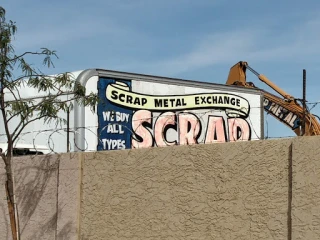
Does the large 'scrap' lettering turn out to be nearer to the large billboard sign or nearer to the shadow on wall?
the large billboard sign

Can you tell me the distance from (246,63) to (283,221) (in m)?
15.7

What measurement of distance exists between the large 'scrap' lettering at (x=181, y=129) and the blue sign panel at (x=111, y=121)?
0.25 meters

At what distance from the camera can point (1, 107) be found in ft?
33.1

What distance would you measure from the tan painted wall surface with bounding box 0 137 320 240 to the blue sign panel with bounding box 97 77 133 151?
2.82 metres

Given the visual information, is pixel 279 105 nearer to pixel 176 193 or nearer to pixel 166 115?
pixel 166 115

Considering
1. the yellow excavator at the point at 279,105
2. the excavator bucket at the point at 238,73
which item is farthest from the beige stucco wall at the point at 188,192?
the excavator bucket at the point at 238,73

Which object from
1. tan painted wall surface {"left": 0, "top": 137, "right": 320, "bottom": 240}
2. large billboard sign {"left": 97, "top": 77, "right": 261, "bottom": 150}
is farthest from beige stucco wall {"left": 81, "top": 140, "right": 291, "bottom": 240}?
large billboard sign {"left": 97, "top": 77, "right": 261, "bottom": 150}

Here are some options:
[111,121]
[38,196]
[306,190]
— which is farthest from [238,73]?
[306,190]

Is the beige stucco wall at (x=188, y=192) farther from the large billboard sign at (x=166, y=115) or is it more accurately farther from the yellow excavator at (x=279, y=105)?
the yellow excavator at (x=279, y=105)

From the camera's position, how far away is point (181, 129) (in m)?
15.7

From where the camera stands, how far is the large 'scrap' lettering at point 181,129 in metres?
15.0

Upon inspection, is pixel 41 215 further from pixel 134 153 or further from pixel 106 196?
pixel 134 153

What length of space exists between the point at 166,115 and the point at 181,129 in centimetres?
49

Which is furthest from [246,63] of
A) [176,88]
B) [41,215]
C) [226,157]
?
[226,157]
